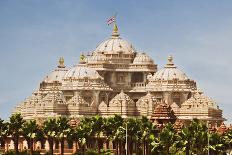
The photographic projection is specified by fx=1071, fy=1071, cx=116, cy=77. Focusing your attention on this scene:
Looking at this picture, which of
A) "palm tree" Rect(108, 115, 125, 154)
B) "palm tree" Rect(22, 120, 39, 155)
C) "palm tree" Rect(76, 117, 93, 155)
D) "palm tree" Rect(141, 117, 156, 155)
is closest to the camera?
"palm tree" Rect(141, 117, 156, 155)

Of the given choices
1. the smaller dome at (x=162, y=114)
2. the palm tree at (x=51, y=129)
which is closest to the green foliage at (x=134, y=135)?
the palm tree at (x=51, y=129)

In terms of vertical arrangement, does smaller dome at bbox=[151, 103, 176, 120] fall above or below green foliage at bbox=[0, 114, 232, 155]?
above

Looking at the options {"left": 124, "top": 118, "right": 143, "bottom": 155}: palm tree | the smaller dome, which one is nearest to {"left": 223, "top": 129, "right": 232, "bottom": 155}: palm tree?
{"left": 124, "top": 118, "right": 143, "bottom": 155}: palm tree

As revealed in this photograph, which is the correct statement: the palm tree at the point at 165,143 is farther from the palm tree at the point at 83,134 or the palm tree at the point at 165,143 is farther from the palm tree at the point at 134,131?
the palm tree at the point at 83,134

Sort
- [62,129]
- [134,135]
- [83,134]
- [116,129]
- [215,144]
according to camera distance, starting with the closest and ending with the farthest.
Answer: [215,144], [134,135], [116,129], [83,134], [62,129]

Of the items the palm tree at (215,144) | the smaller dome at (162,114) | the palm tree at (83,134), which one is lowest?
the palm tree at (215,144)

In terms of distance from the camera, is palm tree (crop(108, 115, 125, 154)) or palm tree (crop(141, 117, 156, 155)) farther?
palm tree (crop(108, 115, 125, 154))

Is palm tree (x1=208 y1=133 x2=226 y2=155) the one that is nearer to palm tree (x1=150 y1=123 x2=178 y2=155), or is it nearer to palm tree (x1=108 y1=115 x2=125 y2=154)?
palm tree (x1=150 y1=123 x2=178 y2=155)

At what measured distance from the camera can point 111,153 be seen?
178 meters

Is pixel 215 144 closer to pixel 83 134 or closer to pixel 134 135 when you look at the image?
pixel 134 135

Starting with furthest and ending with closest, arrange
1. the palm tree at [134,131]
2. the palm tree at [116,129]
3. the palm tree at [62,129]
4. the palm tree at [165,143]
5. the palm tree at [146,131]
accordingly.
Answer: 1. the palm tree at [62,129]
2. the palm tree at [116,129]
3. the palm tree at [134,131]
4. the palm tree at [146,131]
5. the palm tree at [165,143]

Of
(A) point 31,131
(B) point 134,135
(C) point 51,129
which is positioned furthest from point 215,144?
(A) point 31,131

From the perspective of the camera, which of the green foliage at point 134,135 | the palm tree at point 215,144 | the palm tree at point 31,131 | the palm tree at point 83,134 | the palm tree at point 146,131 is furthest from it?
the palm tree at point 31,131

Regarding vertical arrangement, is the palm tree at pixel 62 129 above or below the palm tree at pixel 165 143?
above
